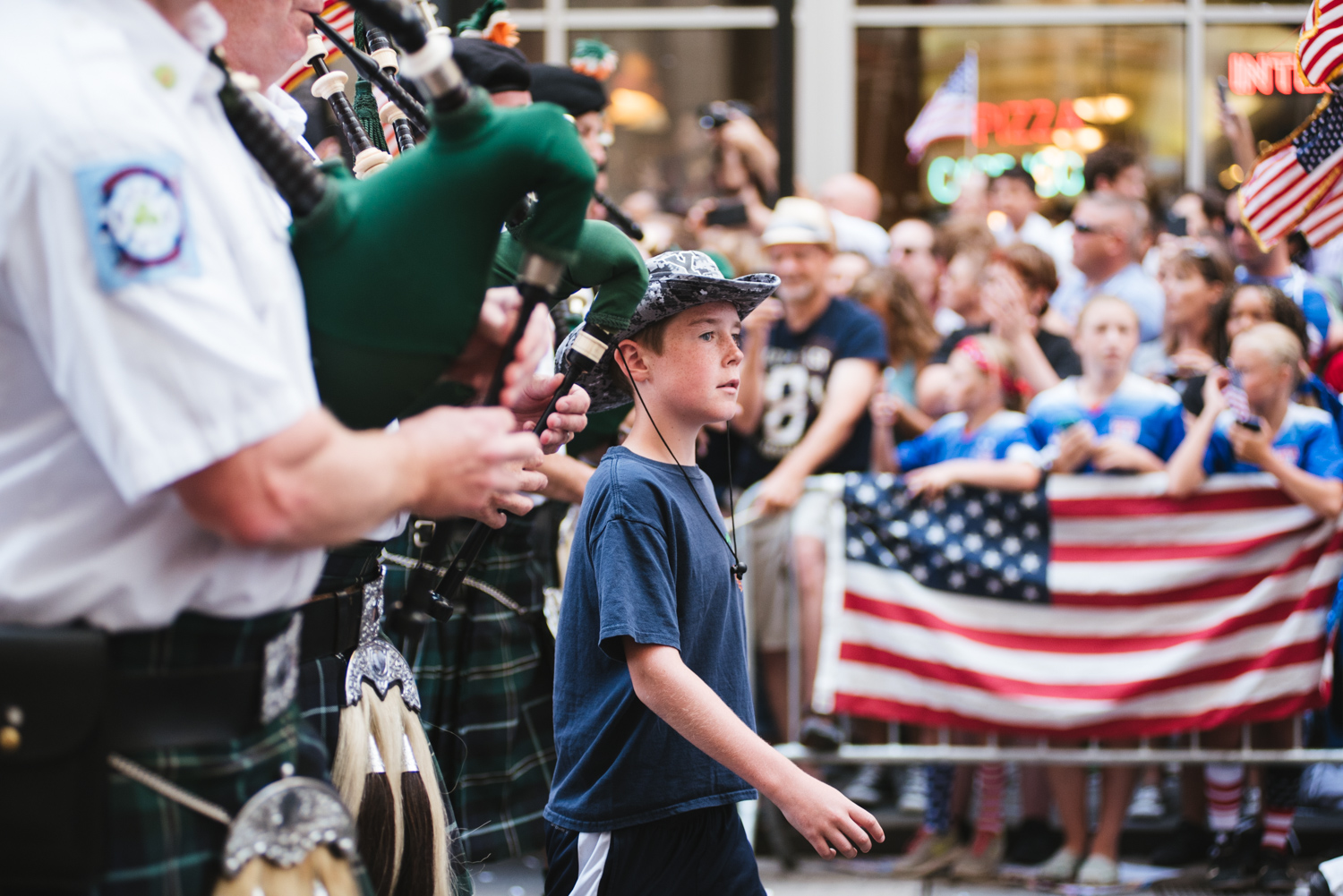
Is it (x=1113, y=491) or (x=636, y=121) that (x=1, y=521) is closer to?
(x=1113, y=491)

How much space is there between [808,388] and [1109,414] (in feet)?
3.79

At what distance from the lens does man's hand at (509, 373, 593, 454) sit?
227 cm

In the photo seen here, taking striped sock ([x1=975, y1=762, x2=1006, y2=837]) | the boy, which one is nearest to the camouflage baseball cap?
the boy

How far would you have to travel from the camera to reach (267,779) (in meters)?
1.50

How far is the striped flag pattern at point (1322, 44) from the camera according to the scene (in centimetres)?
349

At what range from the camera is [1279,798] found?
4520mm

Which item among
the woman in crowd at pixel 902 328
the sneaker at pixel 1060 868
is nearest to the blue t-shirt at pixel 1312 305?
the woman in crowd at pixel 902 328

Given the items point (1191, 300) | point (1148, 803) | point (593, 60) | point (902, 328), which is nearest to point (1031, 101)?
point (902, 328)

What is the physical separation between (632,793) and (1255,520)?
3048 millimetres

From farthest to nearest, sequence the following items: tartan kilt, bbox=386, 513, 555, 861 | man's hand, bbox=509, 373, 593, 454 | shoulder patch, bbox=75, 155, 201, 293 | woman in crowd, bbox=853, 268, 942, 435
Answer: woman in crowd, bbox=853, 268, 942, 435, tartan kilt, bbox=386, 513, 555, 861, man's hand, bbox=509, 373, 593, 454, shoulder patch, bbox=75, 155, 201, 293

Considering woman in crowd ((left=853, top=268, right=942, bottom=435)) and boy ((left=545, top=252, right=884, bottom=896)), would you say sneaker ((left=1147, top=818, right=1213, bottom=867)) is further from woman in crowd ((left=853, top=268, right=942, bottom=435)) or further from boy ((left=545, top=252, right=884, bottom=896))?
boy ((left=545, top=252, right=884, bottom=896))

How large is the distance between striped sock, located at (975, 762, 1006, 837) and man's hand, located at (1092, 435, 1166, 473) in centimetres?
113

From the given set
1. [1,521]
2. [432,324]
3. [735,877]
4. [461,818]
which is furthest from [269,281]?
[461,818]

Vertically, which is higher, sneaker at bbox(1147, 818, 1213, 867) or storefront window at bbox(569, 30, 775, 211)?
storefront window at bbox(569, 30, 775, 211)
